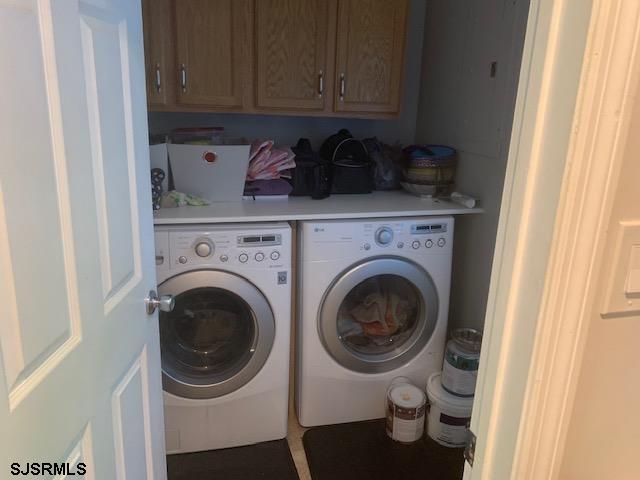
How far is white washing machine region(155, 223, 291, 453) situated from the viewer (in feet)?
5.91

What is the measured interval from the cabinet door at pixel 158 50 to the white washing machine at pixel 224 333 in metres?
0.64

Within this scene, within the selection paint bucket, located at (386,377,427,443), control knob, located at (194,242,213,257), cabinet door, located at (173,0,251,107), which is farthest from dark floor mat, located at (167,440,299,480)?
cabinet door, located at (173,0,251,107)

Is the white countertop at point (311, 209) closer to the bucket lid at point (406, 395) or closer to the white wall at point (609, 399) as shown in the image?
the bucket lid at point (406, 395)

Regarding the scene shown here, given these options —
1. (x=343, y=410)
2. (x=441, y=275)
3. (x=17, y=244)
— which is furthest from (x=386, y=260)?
(x=17, y=244)

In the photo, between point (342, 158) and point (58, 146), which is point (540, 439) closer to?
point (58, 146)

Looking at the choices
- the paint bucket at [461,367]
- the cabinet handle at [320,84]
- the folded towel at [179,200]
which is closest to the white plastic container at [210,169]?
the folded towel at [179,200]

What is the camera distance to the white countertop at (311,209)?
6.03 ft

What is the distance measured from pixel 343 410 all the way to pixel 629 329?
164 cm

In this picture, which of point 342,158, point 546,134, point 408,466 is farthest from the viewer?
point 342,158

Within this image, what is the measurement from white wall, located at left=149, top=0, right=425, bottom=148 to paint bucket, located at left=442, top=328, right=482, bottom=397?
121 cm

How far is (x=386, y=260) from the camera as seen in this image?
202 cm

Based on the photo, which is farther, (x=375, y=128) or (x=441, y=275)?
(x=375, y=128)

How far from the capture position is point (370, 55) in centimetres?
225

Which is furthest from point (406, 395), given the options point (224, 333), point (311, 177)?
point (311, 177)
